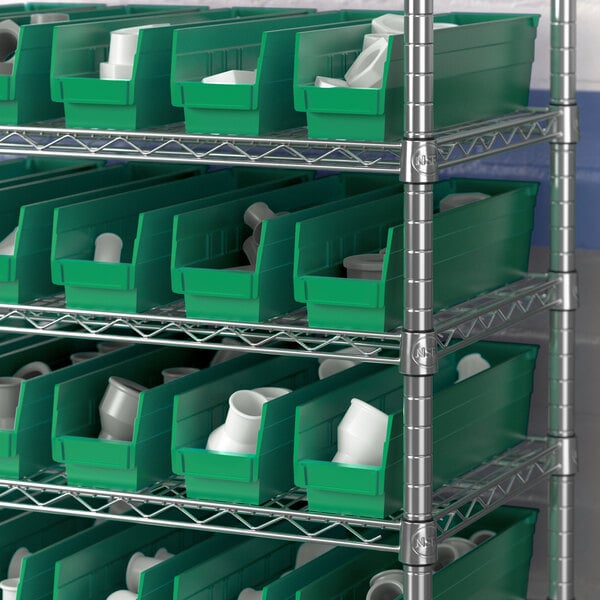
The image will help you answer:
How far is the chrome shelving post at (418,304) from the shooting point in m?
2.31

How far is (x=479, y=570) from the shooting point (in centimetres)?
277

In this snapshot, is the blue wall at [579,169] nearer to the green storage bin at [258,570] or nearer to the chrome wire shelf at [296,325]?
the chrome wire shelf at [296,325]

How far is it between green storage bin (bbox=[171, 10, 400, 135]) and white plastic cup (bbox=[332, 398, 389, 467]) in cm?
49

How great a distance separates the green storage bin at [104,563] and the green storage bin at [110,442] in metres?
0.15

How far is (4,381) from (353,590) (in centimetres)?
76

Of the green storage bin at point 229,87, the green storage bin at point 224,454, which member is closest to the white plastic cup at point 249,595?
the green storage bin at point 224,454

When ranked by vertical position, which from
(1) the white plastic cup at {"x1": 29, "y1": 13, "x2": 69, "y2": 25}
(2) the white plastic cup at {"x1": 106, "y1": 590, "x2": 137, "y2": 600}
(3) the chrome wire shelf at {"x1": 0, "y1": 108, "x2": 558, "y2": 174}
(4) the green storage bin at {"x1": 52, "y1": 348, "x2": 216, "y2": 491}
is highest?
(1) the white plastic cup at {"x1": 29, "y1": 13, "x2": 69, "y2": 25}

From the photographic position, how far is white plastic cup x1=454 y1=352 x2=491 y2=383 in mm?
2943

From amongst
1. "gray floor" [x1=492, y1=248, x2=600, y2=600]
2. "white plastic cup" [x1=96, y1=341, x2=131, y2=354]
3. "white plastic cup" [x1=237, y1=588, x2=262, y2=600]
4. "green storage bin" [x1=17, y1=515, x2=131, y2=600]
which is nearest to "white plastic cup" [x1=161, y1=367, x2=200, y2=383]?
"white plastic cup" [x1=96, y1=341, x2=131, y2=354]

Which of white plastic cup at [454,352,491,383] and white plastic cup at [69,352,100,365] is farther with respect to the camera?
white plastic cup at [69,352,100,365]

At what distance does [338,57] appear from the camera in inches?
100

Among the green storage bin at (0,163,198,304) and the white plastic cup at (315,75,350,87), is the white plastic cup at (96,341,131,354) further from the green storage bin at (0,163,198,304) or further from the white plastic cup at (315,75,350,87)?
the white plastic cup at (315,75,350,87)

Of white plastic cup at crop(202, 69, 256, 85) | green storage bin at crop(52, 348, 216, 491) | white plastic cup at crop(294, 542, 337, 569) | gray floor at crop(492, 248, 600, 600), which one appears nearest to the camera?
white plastic cup at crop(202, 69, 256, 85)

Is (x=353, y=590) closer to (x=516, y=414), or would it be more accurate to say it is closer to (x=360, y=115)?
(x=516, y=414)
